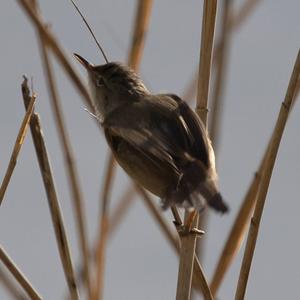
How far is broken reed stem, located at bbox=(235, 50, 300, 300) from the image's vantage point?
2221mm

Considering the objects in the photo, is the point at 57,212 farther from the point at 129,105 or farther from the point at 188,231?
the point at 129,105

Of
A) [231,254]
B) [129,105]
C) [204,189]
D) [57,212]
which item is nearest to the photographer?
[204,189]

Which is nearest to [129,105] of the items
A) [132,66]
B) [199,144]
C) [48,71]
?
[132,66]

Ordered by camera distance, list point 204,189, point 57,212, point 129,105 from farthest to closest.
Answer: point 129,105 < point 57,212 < point 204,189

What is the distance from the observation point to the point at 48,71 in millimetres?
2723

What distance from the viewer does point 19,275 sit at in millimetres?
2230

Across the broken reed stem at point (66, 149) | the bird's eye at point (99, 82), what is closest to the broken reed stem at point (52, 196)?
the broken reed stem at point (66, 149)

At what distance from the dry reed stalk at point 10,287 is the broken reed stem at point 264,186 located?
719mm

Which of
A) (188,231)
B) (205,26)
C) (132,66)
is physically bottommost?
(188,231)

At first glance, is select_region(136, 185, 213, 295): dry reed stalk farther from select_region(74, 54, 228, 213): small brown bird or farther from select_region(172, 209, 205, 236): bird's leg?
select_region(74, 54, 228, 213): small brown bird

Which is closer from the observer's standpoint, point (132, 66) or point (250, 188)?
point (250, 188)

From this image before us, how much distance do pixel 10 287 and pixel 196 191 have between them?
75cm

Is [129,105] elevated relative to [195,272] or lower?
elevated

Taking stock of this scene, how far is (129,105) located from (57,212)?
65cm
